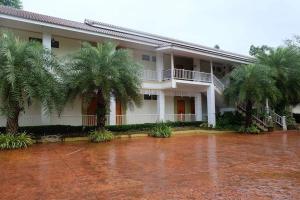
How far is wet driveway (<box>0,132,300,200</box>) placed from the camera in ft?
21.2

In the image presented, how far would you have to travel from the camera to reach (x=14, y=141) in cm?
1358

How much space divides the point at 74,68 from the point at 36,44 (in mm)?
2248

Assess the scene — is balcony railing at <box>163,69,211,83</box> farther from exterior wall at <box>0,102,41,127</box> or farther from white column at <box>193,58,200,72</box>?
exterior wall at <box>0,102,41,127</box>

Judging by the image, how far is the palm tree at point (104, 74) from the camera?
15.0 meters

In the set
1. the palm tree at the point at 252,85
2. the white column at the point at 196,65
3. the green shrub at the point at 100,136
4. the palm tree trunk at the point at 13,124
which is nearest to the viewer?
the palm tree trunk at the point at 13,124

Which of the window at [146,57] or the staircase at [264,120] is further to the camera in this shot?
the staircase at [264,120]

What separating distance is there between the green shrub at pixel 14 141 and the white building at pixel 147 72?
2680 mm

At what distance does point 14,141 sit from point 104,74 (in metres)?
5.06

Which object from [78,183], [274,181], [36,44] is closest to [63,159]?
[78,183]

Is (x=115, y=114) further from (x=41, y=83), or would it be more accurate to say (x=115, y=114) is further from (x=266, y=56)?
(x=266, y=56)

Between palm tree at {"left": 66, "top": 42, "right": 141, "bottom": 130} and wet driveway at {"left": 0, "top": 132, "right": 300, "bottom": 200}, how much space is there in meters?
3.60

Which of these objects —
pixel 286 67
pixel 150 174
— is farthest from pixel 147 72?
pixel 150 174

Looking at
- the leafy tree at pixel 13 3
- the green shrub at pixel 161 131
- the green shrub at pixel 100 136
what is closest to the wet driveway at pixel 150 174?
the green shrub at pixel 100 136

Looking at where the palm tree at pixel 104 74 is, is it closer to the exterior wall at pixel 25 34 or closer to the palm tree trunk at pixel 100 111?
the palm tree trunk at pixel 100 111
